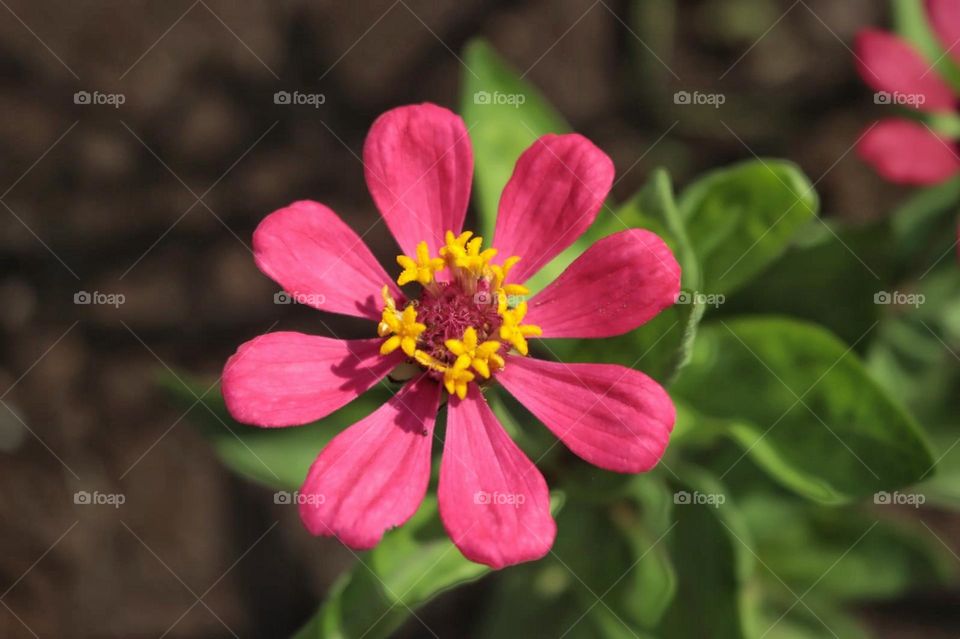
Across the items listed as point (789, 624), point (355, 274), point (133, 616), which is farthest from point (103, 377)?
point (789, 624)

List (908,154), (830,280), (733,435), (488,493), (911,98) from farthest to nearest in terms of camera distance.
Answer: (911,98) < (908,154) < (830,280) < (733,435) < (488,493)

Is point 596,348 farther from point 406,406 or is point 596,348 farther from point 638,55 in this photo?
point 638,55

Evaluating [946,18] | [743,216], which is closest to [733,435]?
[743,216]

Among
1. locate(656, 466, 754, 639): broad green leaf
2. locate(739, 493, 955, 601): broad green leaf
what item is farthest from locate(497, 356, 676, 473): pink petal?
locate(739, 493, 955, 601): broad green leaf

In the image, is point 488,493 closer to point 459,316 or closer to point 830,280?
point 459,316

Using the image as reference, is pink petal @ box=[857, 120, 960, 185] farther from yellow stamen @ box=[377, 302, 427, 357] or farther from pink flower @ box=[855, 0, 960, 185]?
yellow stamen @ box=[377, 302, 427, 357]

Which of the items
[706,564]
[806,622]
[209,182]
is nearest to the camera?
[706,564]
